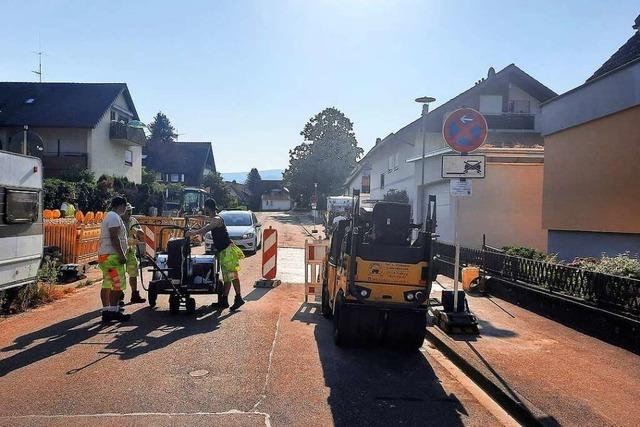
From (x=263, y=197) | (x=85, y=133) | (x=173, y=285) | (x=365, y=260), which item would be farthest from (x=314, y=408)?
(x=263, y=197)

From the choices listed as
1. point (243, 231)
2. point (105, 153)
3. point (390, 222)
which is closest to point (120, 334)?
point (390, 222)

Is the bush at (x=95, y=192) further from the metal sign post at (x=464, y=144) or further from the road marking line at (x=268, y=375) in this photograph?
the metal sign post at (x=464, y=144)

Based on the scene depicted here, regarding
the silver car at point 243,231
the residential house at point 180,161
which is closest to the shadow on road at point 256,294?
the silver car at point 243,231

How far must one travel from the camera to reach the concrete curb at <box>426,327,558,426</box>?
4750 millimetres

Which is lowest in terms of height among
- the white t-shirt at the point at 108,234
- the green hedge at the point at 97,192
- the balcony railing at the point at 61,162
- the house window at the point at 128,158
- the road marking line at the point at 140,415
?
the road marking line at the point at 140,415

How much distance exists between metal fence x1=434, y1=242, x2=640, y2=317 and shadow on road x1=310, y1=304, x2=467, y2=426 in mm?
2987

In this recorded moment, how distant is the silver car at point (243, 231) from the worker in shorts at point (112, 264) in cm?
1065

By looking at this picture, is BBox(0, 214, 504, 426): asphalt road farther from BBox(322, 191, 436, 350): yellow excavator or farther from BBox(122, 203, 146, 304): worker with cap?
BBox(122, 203, 146, 304): worker with cap

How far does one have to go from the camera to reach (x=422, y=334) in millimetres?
6973

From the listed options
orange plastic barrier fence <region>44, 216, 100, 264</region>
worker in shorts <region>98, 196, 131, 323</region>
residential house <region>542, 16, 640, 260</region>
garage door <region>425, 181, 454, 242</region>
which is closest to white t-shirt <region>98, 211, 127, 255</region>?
worker in shorts <region>98, 196, 131, 323</region>

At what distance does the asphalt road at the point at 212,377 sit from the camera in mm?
4656

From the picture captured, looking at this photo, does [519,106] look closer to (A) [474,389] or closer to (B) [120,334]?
(A) [474,389]

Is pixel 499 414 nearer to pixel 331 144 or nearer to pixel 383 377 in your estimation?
pixel 383 377

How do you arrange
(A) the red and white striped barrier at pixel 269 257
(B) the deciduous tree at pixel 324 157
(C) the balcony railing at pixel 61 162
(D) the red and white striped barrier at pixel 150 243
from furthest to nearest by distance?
(B) the deciduous tree at pixel 324 157
(C) the balcony railing at pixel 61 162
(D) the red and white striped barrier at pixel 150 243
(A) the red and white striped barrier at pixel 269 257
